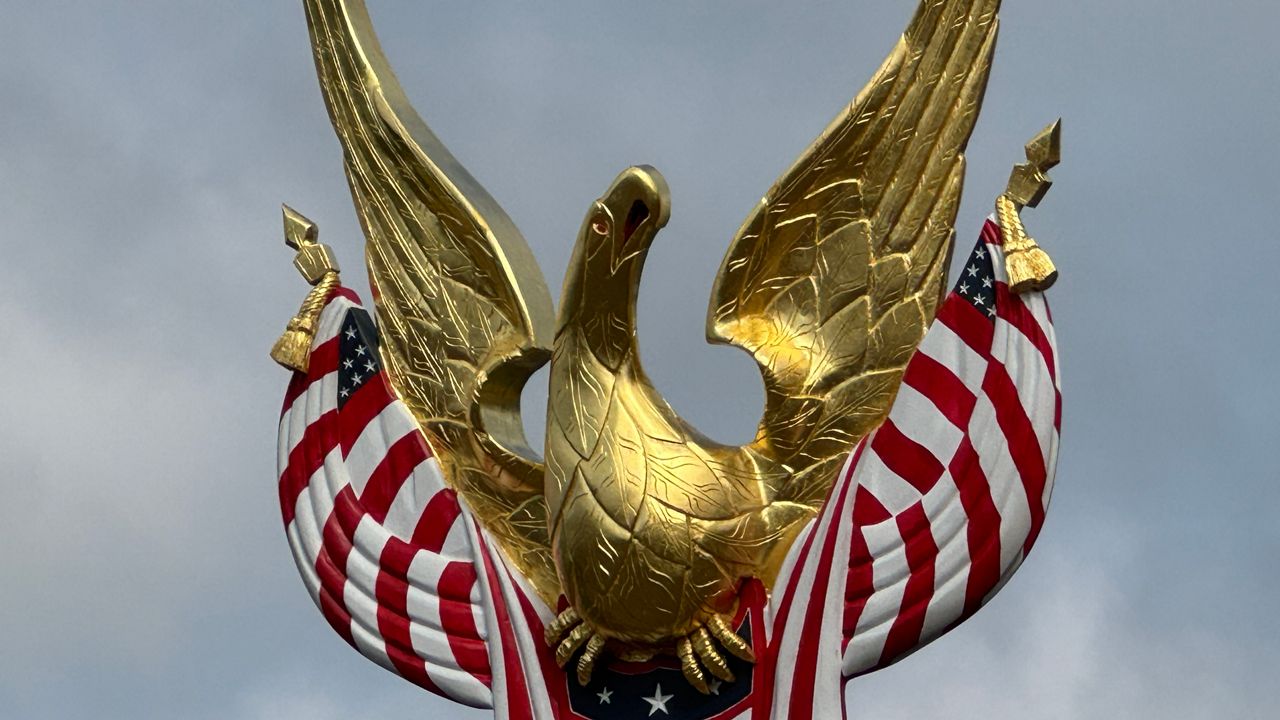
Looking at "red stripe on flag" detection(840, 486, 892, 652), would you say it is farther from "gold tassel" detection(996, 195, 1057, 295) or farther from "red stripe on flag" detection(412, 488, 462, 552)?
"red stripe on flag" detection(412, 488, 462, 552)

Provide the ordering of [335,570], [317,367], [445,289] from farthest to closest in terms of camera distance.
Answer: [317,367]
[445,289]
[335,570]

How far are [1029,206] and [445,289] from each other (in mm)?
2355

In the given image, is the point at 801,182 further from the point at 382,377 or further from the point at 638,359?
the point at 382,377

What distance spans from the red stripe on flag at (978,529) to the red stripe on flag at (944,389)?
0.14 m

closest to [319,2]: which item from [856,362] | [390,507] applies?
[390,507]

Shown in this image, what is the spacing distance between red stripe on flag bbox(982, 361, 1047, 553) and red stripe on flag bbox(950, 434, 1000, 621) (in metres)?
0.12

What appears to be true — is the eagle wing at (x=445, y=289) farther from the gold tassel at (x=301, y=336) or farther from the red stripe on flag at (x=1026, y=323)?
the red stripe on flag at (x=1026, y=323)

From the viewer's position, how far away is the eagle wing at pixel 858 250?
404 inches

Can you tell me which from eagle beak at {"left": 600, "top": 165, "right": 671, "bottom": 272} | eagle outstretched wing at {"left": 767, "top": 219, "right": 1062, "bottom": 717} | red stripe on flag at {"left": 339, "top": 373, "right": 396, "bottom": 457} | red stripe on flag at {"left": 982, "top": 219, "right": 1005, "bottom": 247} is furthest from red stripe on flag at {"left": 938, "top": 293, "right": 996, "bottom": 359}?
red stripe on flag at {"left": 339, "top": 373, "right": 396, "bottom": 457}

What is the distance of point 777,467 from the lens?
1027 cm

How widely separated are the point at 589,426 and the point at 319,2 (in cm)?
258

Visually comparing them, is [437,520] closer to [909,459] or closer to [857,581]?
[857,581]

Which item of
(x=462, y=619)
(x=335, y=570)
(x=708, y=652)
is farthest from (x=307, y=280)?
(x=708, y=652)

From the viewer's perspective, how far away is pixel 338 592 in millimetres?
11117
